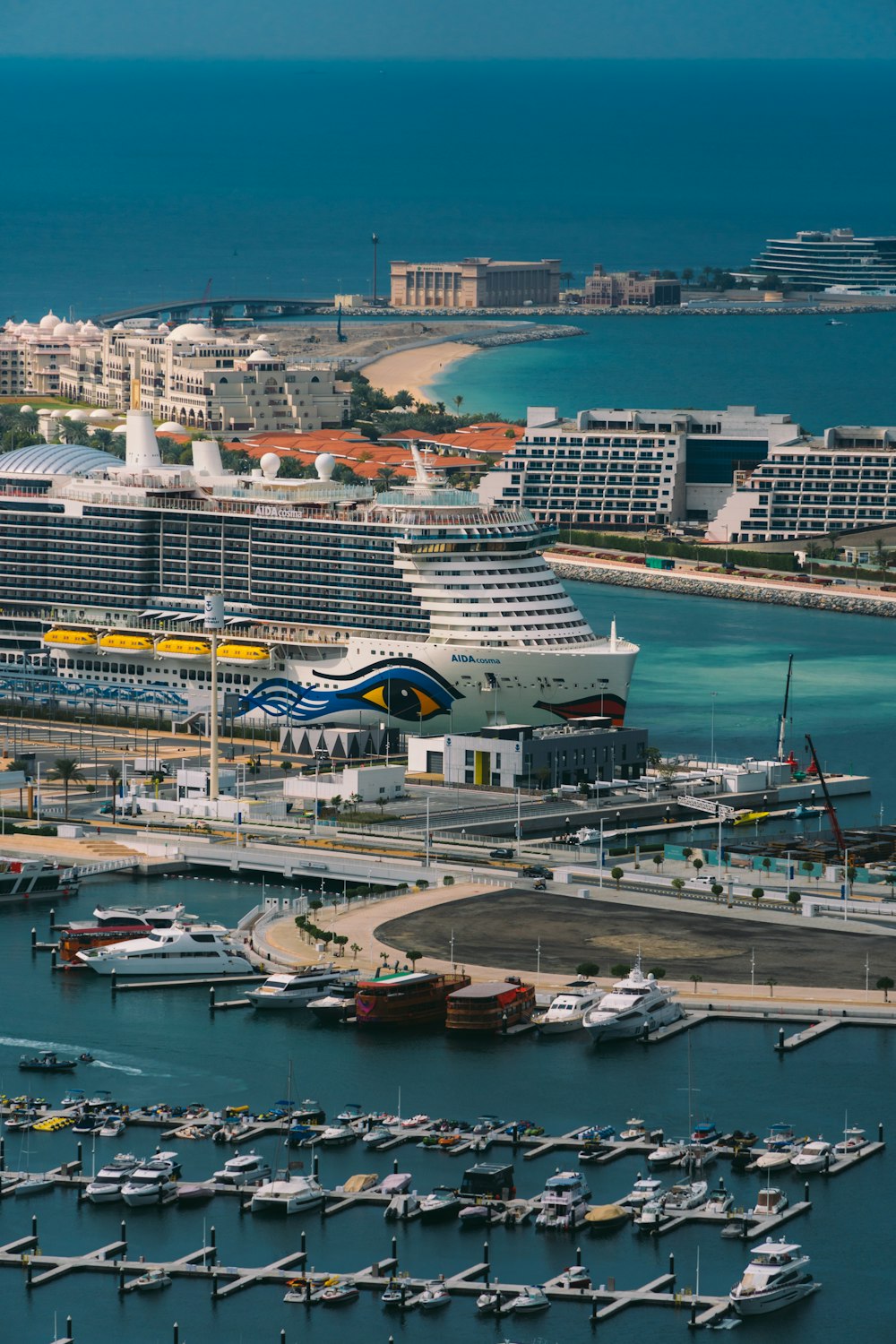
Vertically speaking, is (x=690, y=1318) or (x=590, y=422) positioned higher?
(x=590, y=422)

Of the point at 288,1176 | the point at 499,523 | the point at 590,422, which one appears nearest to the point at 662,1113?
the point at 288,1176

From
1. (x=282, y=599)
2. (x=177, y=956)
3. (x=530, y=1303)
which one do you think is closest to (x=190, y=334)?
(x=282, y=599)

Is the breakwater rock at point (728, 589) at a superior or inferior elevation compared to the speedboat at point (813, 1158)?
superior

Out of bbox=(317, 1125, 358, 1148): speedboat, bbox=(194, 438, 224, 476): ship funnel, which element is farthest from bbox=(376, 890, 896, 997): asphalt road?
bbox=(194, 438, 224, 476): ship funnel

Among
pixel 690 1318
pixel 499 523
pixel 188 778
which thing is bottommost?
pixel 690 1318

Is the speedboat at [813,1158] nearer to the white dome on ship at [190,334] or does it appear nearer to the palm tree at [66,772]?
the palm tree at [66,772]

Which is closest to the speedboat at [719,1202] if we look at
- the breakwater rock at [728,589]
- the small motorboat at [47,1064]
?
the small motorboat at [47,1064]

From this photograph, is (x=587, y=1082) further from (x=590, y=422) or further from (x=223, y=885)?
(x=590, y=422)

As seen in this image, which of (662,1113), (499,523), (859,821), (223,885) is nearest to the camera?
(662,1113)
